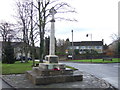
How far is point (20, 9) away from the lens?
28.5 m

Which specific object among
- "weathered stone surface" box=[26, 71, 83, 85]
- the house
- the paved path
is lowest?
the paved path

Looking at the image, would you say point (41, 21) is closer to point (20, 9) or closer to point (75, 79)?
point (20, 9)

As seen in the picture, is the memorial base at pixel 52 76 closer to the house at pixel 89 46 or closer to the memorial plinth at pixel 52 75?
the memorial plinth at pixel 52 75

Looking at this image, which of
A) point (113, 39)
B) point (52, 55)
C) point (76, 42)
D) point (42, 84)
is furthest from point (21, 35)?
point (76, 42)

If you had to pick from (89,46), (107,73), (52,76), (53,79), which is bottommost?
(107,73)

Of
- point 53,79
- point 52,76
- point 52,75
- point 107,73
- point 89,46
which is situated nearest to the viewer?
point 53,79

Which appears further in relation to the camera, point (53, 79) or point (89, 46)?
point (89, 46)

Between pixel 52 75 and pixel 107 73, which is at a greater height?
pixel 52 75

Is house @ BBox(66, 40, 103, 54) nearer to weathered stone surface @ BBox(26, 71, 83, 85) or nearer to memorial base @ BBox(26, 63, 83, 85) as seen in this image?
memorial base @ BBox(26, 63, 83, 85)

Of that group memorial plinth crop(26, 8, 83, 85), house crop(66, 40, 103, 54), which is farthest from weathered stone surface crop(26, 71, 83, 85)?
house crop(66, 40, 103, 54)

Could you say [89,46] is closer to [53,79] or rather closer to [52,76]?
[52,76]

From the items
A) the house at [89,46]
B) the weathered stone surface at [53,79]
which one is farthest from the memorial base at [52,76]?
the house at [89,46]

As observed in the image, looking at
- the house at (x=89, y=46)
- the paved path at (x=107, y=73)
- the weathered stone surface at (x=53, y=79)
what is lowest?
the paved path at (x=107, y=73)

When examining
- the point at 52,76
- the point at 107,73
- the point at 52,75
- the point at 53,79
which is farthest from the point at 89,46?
the point at 53,79
